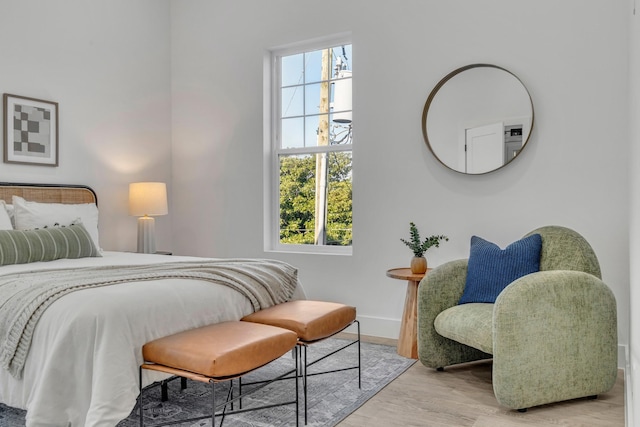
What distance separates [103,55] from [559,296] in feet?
12.8

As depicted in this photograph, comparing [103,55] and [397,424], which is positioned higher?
A: [103,55]

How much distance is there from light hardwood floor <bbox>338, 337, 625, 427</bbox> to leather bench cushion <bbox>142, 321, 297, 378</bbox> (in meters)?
0.54

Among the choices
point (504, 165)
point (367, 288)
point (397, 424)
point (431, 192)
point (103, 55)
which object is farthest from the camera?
point (103, 55)

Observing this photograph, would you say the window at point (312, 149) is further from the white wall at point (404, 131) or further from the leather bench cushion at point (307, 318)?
the leather bench cushion at point (307, 318)

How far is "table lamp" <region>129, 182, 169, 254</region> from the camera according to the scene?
4.38 metres

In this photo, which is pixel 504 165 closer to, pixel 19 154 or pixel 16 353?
pixel 16 353

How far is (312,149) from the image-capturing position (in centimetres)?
448

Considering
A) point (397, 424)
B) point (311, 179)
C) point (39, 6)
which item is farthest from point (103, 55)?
point (397, 424)

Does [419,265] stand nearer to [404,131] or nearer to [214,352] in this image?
[404,131]

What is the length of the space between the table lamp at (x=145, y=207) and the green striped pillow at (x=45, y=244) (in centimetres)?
77

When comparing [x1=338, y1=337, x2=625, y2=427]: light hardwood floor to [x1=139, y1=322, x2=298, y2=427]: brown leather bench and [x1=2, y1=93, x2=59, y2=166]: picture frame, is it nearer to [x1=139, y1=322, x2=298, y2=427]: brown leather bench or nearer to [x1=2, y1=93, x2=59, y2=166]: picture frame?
[x1=139, y1=322, x2=298, y2=427]: brown leather bench

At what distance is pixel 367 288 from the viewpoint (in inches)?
161

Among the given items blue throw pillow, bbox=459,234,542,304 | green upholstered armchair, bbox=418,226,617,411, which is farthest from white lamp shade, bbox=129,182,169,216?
green upholstered armchair, bbox=418,226,617,411

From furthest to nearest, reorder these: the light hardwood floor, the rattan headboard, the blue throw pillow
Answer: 1. the rattan headboard
2. the blue throw pillow
3. the light hardwood floor
